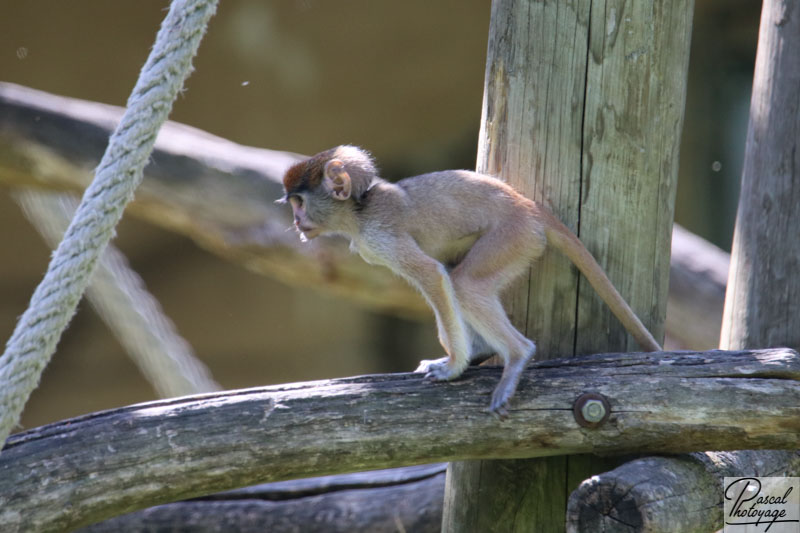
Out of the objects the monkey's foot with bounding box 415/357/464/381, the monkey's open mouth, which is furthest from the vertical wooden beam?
the monkey's open mouth

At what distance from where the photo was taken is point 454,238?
11.8ft

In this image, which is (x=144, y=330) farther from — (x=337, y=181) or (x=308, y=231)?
(x=337, y=181)

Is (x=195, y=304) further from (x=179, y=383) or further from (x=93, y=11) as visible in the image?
(x=179, y=383)

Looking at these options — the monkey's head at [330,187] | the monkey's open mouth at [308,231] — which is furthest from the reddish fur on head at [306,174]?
the monkey's open mouth at [308,231]

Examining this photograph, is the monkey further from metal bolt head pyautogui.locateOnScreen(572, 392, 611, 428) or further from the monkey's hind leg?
metal bolt head pyautogui.locateOnScreen(572, 392, 611, 428)

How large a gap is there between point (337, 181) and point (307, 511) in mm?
1658

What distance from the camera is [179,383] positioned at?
507cm

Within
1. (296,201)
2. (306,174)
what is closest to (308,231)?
(296,201)

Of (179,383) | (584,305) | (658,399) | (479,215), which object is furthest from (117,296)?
(658,399)

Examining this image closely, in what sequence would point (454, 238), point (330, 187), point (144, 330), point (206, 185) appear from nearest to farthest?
point (454, 238) → point (330, 187) → point (144, 330) → point (206, 185)

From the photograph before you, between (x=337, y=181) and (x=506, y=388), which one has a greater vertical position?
(x=337, y=181)

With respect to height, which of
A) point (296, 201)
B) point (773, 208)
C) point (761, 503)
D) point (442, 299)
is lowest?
point (761, 503)

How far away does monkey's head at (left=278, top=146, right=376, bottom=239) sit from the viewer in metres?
3.76

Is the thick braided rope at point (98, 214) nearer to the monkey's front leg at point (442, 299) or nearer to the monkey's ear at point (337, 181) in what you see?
the monkey's ear at point (337, 181)
